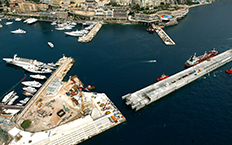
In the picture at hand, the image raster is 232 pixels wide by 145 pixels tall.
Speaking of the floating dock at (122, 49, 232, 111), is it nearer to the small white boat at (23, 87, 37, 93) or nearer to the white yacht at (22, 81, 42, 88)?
the small white boat at (23, 87, 37, 93)

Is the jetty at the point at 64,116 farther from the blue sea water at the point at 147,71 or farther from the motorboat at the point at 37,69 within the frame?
the motorboat at the point at 37,69

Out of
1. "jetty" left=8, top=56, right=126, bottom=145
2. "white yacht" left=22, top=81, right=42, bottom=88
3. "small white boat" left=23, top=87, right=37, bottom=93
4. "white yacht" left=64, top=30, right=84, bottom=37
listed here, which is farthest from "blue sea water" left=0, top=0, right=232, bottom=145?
"small white boat" left=23, top=87, right=37, bottom=93

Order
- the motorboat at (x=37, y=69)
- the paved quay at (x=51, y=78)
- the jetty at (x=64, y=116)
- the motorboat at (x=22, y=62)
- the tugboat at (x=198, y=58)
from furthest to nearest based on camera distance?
the motorboat at (x=22, y=62)
the tugboat at (x=198, y=58)
the motorboat at (x=37, y=69)
the paved quay at (x=51, y=78)
the jetty at (x=64, y=116)

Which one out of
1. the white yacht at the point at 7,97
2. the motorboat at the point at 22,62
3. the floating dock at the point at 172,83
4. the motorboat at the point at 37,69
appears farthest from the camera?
the motorboat at the point at 22,62

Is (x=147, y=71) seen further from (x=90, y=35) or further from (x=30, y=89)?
(x=90, y=35)

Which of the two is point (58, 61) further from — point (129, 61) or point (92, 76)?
point (129, 61)

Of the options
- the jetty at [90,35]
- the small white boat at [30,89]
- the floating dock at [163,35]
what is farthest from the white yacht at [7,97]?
the floating dock at [163,35]

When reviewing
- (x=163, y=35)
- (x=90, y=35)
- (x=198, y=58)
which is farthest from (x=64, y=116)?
(x=163, y=35)

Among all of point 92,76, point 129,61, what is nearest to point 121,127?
point 92,76
